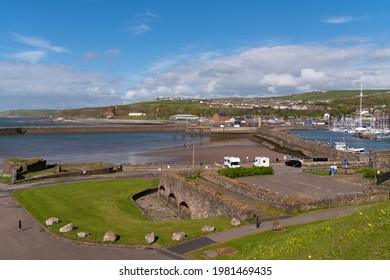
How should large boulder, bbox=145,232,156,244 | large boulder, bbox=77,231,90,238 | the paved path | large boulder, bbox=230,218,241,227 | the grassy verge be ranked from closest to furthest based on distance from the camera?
the paved path < large boulder, bbox=145,232,156,244 < large boulder, bbox=77,231,90,238 < large boulder, bbox=230,218,241,227 < the grassy verge

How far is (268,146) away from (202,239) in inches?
3323

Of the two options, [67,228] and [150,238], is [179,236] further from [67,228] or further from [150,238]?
[67,228]

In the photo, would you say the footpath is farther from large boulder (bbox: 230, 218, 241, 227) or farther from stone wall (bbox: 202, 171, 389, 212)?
stone wall (bbox: 202, 171, 389, 212)

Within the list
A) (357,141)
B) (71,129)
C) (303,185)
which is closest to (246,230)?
(303,185)

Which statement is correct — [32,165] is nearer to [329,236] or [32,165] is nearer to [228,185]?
[228,185]

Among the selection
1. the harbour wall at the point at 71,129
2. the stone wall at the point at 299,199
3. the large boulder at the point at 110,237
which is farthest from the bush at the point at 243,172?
the harbour wall at the point at 71,129

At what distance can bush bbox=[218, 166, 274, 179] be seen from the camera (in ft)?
127

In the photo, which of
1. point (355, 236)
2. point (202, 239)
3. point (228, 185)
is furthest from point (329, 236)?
point (228, 185)

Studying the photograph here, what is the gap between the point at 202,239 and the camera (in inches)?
786

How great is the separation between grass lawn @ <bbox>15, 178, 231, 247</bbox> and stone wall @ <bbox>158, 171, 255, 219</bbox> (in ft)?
4.08

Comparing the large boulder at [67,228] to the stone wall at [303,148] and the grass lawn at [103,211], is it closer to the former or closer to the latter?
the grass lawn at [103,211]

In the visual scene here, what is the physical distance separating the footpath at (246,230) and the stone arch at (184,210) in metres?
10.5

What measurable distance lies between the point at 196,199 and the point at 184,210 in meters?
3.37

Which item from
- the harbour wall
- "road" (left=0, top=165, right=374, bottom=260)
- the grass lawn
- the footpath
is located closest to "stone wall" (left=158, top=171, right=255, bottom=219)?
the grass lawn
